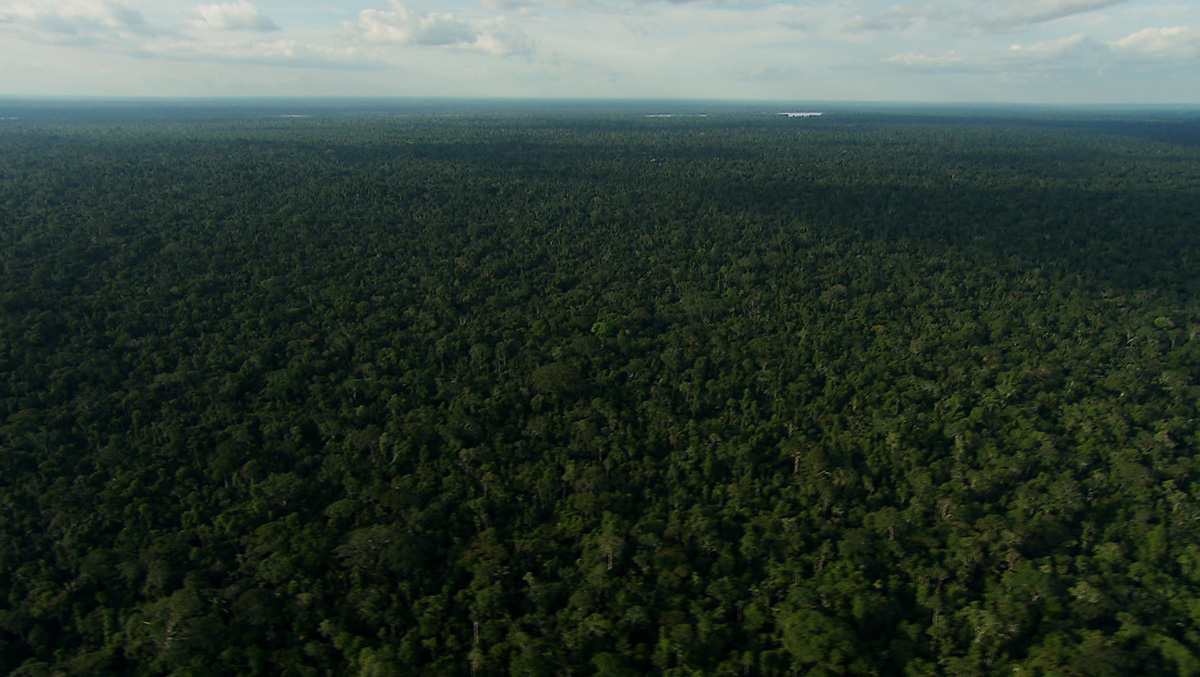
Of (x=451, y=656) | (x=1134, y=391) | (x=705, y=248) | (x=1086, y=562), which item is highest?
(x=705, y=248)

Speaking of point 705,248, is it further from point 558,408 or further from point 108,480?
point 108,480

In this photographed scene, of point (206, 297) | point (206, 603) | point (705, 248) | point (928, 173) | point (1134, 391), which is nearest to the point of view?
point (206, 603)

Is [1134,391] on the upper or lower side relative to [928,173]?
lower

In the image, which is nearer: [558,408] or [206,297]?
[558,408]

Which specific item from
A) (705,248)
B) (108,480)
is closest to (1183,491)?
(705,248)

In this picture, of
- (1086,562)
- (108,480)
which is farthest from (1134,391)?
(108,480)

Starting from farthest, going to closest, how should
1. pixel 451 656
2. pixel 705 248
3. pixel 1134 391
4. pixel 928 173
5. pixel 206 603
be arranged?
→ 1. pixel 928 173
2. pixel 705 248
3. pixel 1134 391
4. pixel 206 603
5. pixel 451 656
